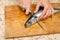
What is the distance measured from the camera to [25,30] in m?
0.69

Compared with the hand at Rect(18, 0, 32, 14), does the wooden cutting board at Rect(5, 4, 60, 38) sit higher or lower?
lower

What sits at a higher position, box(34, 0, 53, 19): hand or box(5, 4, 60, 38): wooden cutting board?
box(34, 0, 53, 19): hand

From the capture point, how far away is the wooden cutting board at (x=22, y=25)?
0.68m

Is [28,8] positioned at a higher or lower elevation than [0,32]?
higher

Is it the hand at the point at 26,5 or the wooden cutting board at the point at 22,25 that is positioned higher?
the hand at the point at 26,5

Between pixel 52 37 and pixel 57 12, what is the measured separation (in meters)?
0.22

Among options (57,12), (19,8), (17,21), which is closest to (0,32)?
(17,21)

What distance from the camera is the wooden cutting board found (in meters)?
0.68

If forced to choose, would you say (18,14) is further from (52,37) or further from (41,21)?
(52,37)

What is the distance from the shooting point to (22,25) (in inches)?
28.6

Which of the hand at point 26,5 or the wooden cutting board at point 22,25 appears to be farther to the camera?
→ the hand at point 26,5

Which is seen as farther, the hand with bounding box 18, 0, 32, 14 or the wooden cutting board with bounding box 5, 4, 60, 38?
the hand with bounding box 18, 0, 32, 14

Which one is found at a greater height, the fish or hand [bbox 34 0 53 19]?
hand [bbox 34 0 53 19]

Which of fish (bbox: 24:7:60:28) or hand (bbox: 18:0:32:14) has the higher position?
hand (bbox: 18:0:32:14)
